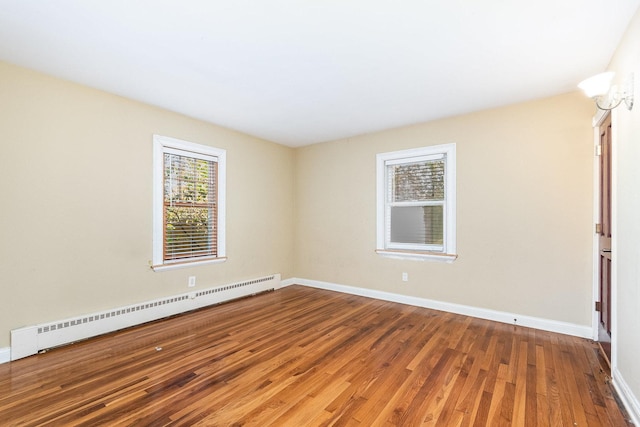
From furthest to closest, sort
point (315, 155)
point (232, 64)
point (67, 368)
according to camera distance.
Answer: point (315, 155)
point (232, 64)
point (67, 368)

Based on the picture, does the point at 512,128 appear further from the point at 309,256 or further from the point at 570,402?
the point at 309,256

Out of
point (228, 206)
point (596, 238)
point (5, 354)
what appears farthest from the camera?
point (228, 206)

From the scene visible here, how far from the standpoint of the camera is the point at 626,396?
6.09ft

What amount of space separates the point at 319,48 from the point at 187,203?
2593mm

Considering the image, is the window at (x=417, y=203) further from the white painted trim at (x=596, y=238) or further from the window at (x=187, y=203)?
the window at (x=187, y=203)

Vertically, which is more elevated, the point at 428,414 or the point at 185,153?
the point at 185,153

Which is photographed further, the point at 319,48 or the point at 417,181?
the point at 417,181

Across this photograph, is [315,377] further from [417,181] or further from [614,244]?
[417,181]

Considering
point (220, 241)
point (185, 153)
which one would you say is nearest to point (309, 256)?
point (220, 241)

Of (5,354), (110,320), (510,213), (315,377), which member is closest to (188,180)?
(110,320)

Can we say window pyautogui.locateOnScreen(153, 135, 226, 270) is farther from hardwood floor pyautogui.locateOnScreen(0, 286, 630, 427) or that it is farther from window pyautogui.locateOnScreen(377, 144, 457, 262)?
window pyautogui.locateOnScreen(377, 144, 457, 262)

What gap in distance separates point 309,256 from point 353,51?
3570mm

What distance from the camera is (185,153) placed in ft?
12.3

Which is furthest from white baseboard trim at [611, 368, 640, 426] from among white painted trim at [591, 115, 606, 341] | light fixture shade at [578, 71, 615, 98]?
light fixture shade at [578, 71, 615, 98]
